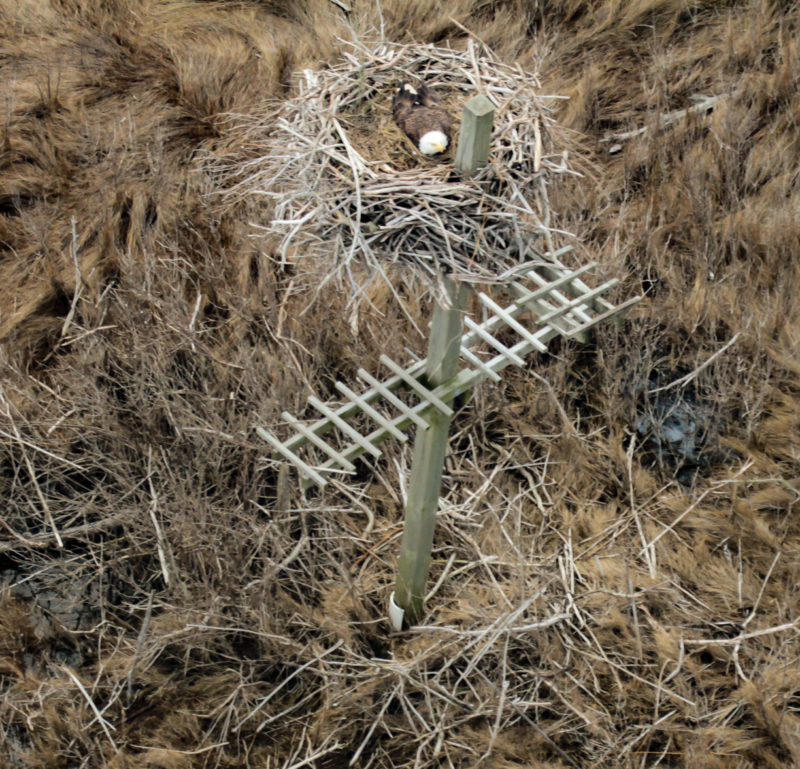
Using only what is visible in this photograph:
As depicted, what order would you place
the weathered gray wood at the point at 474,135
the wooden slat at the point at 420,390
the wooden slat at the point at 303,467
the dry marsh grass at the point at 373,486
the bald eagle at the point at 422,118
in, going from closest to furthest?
the weathered gray wood at the point at 474,135 < the bald eagle at the point at 422,118 < the wooden slat at the point at 303,467 < the wooden slat at the point at 420,390 < the dry marsh grass at the point at 373,486

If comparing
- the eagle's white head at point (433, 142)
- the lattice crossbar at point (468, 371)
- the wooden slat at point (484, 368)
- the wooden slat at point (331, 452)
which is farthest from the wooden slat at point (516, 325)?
the wooden slat at point (331, 452)

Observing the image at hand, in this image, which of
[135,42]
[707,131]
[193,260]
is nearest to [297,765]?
[193,260]

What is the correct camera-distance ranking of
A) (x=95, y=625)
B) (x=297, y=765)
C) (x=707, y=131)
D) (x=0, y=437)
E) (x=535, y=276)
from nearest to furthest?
1. (x=535, y=276)
2. (x=297, y=765)
3. (x=95, y=625)
4. (x=0, y=437)
5. (x=707, y=131)

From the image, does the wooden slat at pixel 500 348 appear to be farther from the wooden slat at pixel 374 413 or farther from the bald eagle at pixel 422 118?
the bald eagle at pixel 422 118

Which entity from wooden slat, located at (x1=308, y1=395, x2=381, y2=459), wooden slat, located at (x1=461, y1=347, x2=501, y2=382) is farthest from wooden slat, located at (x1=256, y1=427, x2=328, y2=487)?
wooden slat, located at (x1=461, y1=347, x2=501, y2=382)

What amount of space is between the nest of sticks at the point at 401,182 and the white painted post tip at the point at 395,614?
1322 mm

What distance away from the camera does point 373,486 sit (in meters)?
3.64

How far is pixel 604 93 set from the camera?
484 centimetres

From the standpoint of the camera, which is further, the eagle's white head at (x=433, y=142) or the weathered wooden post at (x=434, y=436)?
the eagle's white head at (x=433, y=142)

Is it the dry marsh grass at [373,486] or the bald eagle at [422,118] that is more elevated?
the bald eagle at [422,118]

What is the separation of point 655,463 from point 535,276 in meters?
1.56

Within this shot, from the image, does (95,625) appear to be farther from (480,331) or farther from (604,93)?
(604,93)

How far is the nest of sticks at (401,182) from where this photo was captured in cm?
214

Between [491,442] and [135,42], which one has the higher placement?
[135,42]
